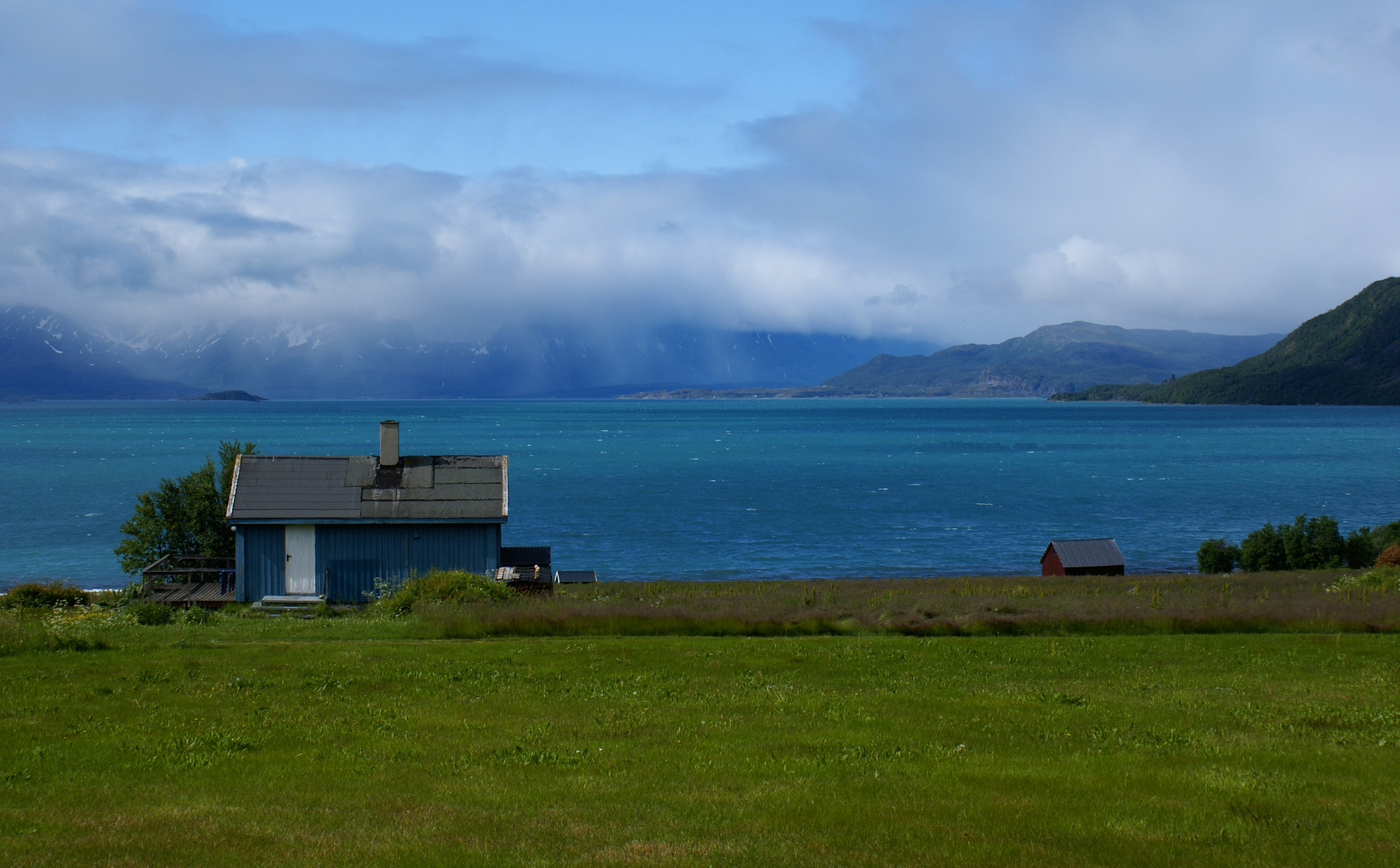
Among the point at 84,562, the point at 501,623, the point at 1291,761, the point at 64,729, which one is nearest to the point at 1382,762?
the point at 1291,761

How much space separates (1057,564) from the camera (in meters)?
41.1

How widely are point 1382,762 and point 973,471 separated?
10230cm

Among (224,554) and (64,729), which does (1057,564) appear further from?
(64,729)

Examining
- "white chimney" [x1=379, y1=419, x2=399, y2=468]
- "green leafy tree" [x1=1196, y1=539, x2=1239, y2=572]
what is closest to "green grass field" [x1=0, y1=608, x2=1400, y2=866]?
"white chimney" [x1=379, y1=419, x2=399, y2=468]

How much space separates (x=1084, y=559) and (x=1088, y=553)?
44 cm

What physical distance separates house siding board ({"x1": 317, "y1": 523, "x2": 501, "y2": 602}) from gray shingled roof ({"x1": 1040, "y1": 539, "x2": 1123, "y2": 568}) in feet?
75.0

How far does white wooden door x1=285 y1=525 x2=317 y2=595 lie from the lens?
33094 millimetres

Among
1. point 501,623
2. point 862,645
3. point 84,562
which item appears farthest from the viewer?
point 84,562

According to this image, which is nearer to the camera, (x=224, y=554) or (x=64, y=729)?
(x=64, y=729)

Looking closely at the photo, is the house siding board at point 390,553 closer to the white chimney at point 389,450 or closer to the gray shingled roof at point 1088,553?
the white chimney at point 389,450

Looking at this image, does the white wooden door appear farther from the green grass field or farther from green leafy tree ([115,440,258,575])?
the green grass field

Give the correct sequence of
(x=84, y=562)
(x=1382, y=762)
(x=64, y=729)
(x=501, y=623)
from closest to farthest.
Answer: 1. (x=1382, y=762)
2. (x=64, y=729)
3. (x=501, y=623)
4. (x=84, y=562)

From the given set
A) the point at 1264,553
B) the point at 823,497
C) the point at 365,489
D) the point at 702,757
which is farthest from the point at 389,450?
the point at 823,497

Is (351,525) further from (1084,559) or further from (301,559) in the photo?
(1084,559)
